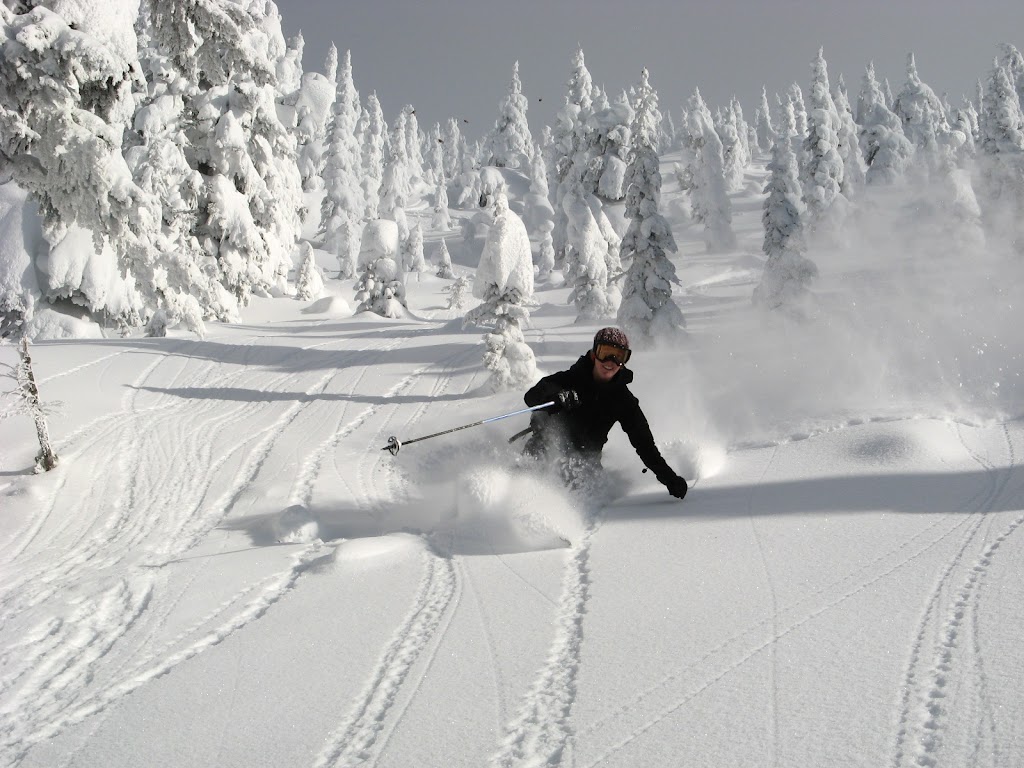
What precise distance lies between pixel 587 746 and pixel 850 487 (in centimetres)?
416

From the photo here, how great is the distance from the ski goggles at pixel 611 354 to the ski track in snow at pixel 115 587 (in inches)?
121

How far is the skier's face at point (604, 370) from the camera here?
689cm

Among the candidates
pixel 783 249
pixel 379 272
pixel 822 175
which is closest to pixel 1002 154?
pixel 822 175

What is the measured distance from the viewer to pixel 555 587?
4.88m

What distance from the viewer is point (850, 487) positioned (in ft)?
20.6

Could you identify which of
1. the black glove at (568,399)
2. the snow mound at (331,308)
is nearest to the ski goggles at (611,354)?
the black glove at (568,399)

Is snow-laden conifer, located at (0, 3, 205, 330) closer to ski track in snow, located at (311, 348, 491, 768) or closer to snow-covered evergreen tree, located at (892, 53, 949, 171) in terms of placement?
ski track in snow, located at (311, 348, 491, 768)

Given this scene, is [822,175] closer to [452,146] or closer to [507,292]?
[507,292]

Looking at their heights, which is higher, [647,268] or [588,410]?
Result: [647,268]

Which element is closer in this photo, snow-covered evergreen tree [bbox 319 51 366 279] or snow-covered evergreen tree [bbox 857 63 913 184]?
snow-covered evergreen tree [bbox 319 51 366 279]

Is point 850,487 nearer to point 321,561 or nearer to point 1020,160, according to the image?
point 321,561

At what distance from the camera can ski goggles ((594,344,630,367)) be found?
679cm

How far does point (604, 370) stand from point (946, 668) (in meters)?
4.05

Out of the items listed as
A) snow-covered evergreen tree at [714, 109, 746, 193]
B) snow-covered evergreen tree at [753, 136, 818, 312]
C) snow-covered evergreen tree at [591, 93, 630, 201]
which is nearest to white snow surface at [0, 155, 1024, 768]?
snow-covered evergreen tree at [753, 136, 818, 312]
